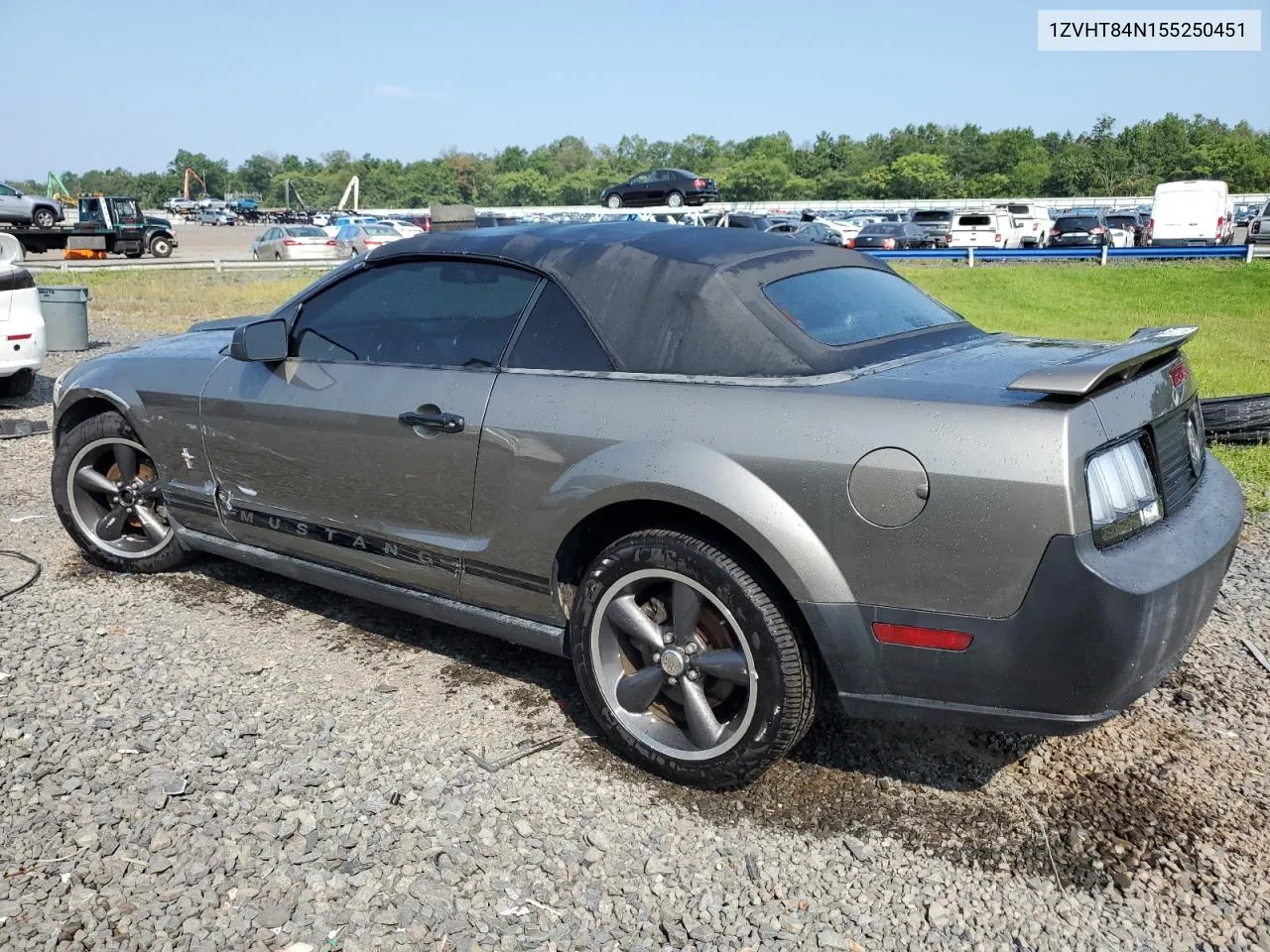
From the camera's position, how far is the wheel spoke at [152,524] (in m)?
4.84

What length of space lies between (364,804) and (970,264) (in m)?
23.2

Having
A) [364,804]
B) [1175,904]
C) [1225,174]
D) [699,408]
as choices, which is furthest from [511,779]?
[1225,174]

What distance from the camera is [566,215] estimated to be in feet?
129

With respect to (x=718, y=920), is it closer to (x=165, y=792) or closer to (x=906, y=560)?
(x=906, y=560)

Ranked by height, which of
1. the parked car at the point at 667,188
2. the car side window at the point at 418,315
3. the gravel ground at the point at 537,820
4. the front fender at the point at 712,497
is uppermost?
the parked car at the point at 667,188

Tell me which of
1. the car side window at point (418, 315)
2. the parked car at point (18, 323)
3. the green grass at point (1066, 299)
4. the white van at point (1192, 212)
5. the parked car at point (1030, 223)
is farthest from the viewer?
the parked car at point (1030, 223)

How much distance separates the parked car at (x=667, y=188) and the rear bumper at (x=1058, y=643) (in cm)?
3574

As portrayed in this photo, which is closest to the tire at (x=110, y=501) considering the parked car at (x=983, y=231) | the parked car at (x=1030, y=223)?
the parked car at (x=983, y=231)

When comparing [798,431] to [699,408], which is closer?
[798,431]

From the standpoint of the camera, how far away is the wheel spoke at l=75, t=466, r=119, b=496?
4.89m

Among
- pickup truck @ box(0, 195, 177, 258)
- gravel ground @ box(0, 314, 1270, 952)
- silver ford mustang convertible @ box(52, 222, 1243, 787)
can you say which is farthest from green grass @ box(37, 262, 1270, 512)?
pickup truck @ box(0, 195, 177, 258)

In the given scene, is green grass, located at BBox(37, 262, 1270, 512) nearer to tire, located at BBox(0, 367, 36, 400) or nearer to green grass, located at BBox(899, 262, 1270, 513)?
green grass, located at BBox(899, 262, 1270, 513)

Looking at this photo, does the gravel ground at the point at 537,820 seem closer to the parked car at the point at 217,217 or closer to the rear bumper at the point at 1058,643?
the rear bumper at the point at 1058,643

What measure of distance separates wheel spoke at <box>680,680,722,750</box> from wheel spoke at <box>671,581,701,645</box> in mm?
140
